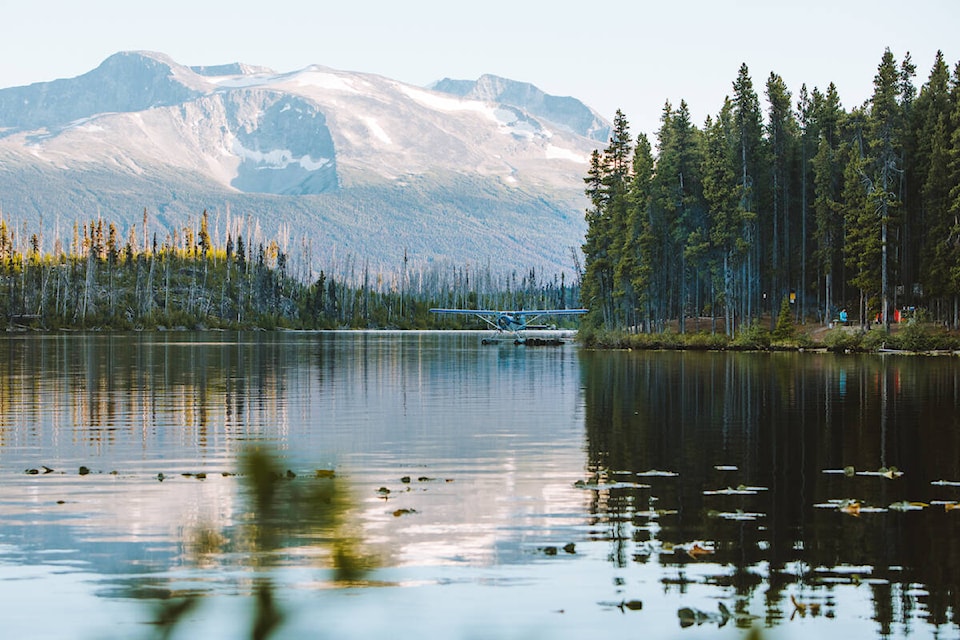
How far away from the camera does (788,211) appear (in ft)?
404

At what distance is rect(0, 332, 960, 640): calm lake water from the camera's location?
15070mm

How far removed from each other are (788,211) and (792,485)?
3982 inches

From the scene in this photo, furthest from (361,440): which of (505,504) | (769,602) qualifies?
(769,602)

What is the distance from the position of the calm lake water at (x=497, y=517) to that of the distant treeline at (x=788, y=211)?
50.6 meters

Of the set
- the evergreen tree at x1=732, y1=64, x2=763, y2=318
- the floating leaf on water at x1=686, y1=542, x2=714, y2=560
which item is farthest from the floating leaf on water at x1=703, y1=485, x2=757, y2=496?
the evergreen tree at x1=732, y1=64, x2=763, y2=318

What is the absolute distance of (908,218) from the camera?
344 feet

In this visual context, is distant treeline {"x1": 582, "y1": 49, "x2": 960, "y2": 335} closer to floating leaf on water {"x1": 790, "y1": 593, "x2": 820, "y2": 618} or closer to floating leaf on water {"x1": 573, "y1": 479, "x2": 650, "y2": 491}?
floating leaf on water {"x1": 573, "y1": 479, "x2": 650, "y2": 491}

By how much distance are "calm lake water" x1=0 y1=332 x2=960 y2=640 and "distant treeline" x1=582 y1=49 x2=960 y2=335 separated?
50610 mm

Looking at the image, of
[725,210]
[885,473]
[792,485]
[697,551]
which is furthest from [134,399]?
[725,210]

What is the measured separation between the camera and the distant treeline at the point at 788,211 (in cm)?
9669

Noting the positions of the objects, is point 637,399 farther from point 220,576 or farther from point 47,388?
point 220,576

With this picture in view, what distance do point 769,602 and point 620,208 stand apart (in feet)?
373

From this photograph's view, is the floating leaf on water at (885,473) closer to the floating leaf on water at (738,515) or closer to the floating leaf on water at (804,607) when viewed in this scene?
the floating leaf on water at (738,515)

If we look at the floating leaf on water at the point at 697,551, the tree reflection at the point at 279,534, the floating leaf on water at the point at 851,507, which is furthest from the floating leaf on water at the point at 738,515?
the tree reflection at the point at 279,534
